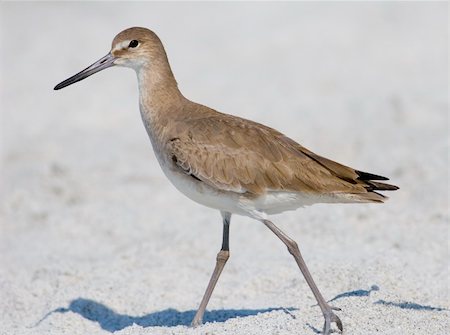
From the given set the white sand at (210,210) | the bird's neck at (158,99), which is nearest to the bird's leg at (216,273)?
the white sand at (210,210)

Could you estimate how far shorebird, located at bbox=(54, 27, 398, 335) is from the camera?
5.56 m

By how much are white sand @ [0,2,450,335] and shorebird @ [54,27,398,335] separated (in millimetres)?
684

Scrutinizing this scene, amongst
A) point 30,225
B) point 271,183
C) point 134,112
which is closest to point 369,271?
point 271,183

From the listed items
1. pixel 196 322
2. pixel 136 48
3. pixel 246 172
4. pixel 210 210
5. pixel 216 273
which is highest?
pixel 210 210

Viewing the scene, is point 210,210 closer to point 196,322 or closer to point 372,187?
point 196,322

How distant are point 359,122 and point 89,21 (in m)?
5.97

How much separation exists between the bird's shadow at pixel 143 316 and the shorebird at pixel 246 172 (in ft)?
1.28

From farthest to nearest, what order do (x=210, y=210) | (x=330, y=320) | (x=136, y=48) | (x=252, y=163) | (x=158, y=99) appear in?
(x=210, y=210) < (x=136, y=48) < (x=158, y=99) < (x=252, y=163) < (x=330, y=320)

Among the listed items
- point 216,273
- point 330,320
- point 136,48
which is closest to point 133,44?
point 136,48

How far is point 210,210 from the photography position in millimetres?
8930

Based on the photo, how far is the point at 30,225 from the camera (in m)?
8.75

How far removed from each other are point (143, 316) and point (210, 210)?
2546 mm

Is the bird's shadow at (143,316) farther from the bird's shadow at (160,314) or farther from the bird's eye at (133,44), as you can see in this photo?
the bird's eye at (133,44)

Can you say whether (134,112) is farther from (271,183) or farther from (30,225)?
(271,183)
